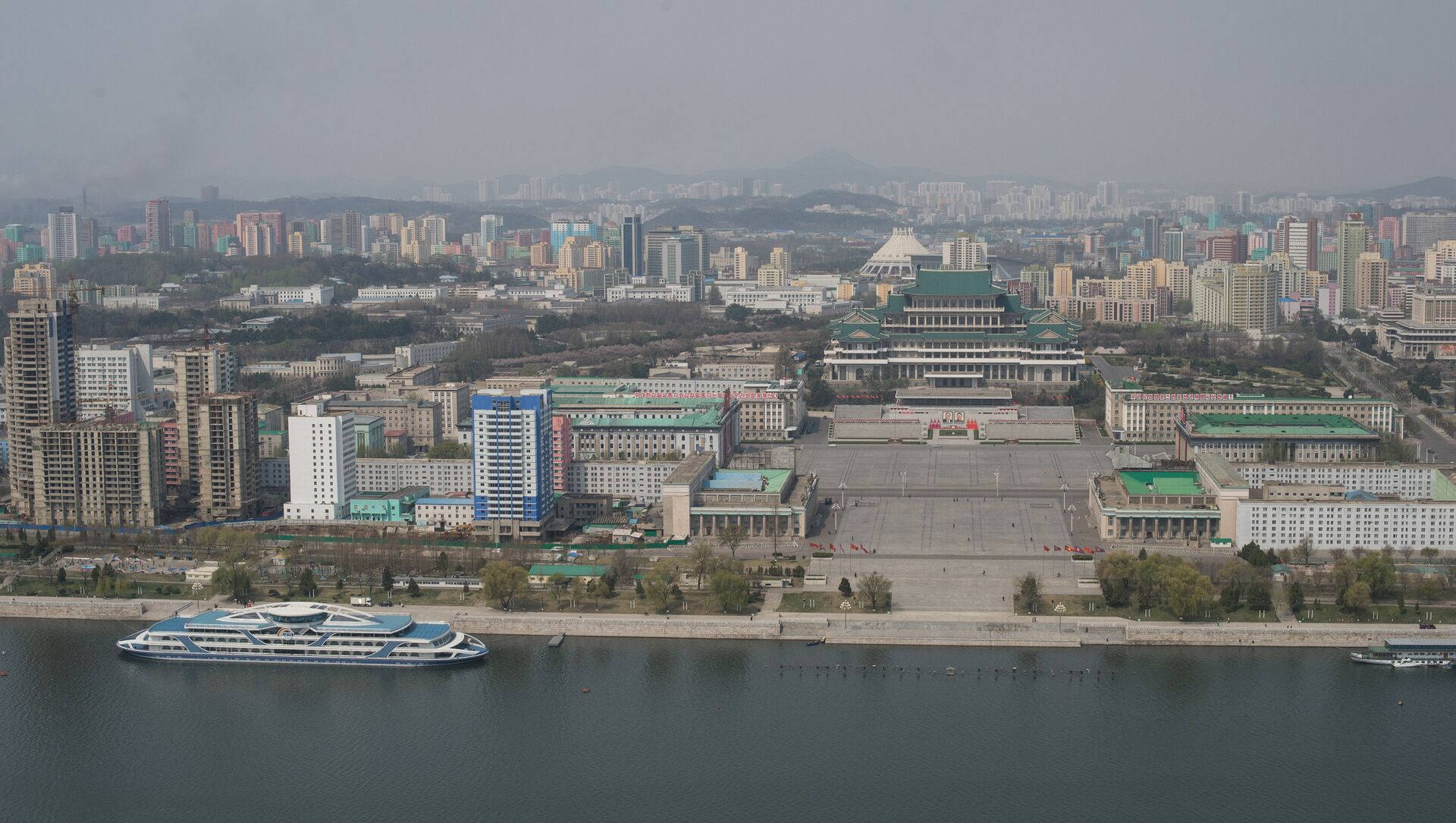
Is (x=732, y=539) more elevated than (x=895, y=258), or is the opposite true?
(x=895, y=258)

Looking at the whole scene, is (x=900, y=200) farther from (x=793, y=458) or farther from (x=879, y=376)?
(x=793, y=458)

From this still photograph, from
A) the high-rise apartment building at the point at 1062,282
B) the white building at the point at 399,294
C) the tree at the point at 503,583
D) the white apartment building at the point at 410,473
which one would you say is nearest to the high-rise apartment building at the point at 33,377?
the white apartment building at the point at 410,473

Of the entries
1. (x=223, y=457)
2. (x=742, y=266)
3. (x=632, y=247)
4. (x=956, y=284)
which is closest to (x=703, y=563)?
(x=223, y=457)

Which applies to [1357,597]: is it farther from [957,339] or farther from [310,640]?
[957,339]

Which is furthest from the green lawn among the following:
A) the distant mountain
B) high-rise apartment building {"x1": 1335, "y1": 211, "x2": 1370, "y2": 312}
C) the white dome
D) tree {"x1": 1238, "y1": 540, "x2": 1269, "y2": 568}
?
the distant mountain

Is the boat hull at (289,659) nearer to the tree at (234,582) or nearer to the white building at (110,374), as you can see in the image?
the tree at (234,582)

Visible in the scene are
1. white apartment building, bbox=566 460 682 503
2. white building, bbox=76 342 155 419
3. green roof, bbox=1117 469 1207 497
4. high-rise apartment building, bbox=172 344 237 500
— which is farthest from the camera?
white building, bbox=76 342 155 419

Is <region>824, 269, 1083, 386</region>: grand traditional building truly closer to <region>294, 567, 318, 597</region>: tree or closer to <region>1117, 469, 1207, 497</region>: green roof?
<region>1117, 469, 1207, 497</region>: green roof
